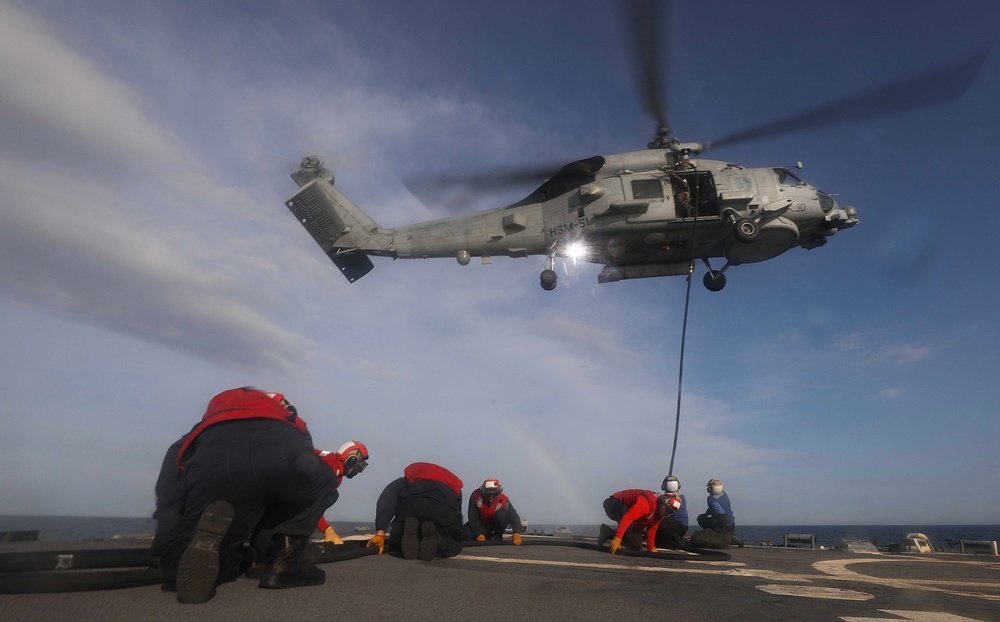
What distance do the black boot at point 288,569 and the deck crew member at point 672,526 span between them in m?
6.84

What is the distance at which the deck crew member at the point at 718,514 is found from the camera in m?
11.5

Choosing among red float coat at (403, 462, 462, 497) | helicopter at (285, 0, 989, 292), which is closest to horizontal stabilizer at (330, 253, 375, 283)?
helicopter at (285, 0, 989, 292)

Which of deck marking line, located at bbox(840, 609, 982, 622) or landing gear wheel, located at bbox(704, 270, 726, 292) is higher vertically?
landing gear wheel, located at bbox(704, 270, 726, 292)

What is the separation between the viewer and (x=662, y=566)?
21.5 ft

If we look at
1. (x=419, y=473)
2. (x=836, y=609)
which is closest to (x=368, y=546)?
(x=419, y=473)

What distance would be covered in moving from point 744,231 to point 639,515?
11.1 metres

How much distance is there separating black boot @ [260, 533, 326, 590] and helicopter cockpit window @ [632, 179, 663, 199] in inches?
591

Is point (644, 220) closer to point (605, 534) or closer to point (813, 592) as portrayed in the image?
point (605, 534)

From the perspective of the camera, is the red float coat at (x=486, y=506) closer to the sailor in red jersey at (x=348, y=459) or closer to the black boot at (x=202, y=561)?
the sailor in red jersey at (x=348, y=459)

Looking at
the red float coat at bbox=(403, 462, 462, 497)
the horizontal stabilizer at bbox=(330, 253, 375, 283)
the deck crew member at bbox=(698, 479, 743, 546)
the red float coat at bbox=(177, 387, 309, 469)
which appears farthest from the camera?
the horizontal stabilizer at bbox=(330, 253, 375, 283)

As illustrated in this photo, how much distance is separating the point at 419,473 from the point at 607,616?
4590 millimetres

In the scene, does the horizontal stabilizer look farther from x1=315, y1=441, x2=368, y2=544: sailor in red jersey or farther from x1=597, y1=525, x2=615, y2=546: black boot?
x1=315, y1=441, x2=368, y2=544: sailor in red jersey

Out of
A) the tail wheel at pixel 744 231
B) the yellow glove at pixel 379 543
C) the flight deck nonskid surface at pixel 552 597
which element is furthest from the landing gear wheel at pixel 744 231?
the yellow glove at pixel 379 543

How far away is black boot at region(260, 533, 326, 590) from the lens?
12.7ft
